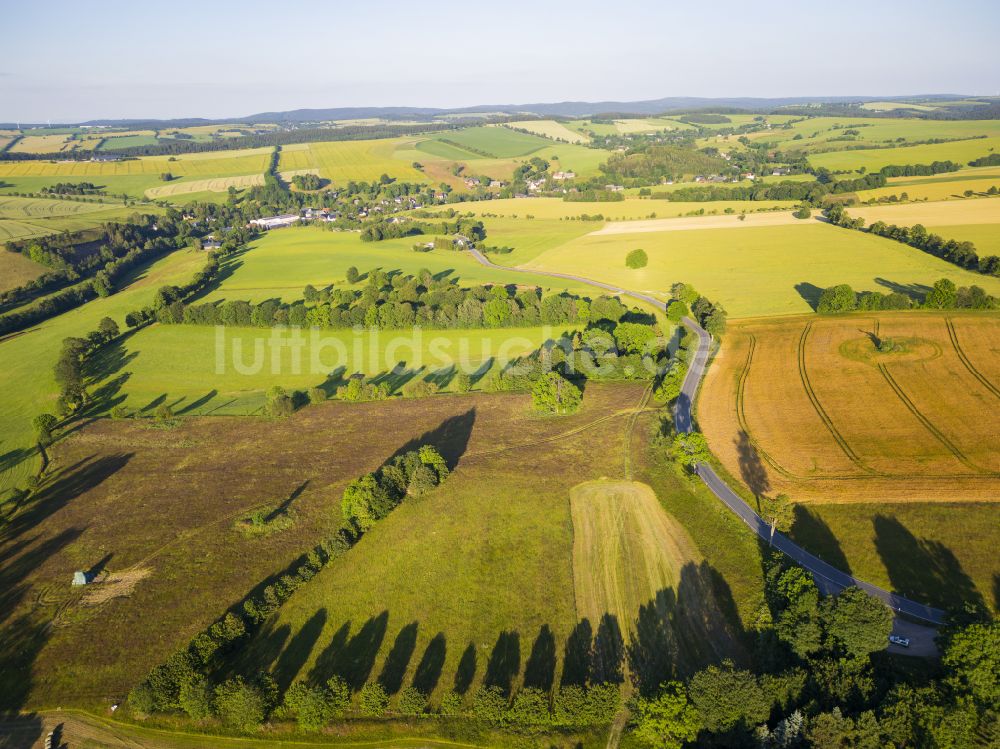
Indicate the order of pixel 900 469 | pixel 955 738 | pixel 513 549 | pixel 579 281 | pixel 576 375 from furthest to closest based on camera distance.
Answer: pixel 579 281
pixel 576 375
pixel 900 469
pixel 513 549
pixel 955 738

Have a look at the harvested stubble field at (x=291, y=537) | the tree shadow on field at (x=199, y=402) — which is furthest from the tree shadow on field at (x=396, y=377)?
the tree shadow on field at (x=199, y=402)

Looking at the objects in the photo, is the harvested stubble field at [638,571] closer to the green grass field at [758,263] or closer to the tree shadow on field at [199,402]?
the tree shadow on field at [199,402]

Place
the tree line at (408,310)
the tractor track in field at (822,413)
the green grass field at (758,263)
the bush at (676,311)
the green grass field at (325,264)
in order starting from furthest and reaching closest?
the green grass field at (325,264), the green grass field at (758,263), the tree line at (408,310), the bush at (676,311), the tractor track in field at (822,413)

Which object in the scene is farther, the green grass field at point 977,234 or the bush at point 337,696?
the green grass field at point 977,234

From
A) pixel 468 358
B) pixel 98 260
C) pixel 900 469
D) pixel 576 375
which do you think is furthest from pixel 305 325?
pixel 900 469

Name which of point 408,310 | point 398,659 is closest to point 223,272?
point 408,310

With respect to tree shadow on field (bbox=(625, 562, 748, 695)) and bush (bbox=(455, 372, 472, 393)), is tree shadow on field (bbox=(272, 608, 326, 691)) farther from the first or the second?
bush (bbox=(455, 372, 472, 393))

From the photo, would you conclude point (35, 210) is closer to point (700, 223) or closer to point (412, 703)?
point (700, 223)

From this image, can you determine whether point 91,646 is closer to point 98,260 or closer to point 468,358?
point 468,358
